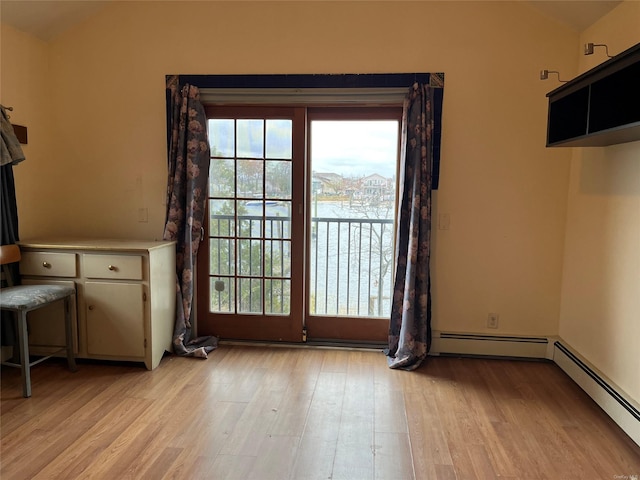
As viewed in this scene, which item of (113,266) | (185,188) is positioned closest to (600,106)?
(185,188)

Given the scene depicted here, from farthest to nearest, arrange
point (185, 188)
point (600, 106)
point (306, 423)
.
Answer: point (185, 188) → point (306, 423) → point (600, 106)

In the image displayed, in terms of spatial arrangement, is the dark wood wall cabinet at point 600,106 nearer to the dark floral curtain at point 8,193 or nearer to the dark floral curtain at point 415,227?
the dark floral curtain at point 415,227

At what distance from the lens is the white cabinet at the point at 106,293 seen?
3.11 m

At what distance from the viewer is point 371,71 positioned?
3.35 m

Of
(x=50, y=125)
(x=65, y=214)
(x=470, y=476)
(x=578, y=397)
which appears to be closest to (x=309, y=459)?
(x=470, y=476)

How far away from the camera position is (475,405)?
2732 millimetres

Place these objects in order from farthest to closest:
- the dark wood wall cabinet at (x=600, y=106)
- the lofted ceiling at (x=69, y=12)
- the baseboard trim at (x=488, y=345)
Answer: the baseboard trim at (x=488, y=345)
the lofted ceiling at (x=69, y=12)
the dark wood wall cabinet at (x=600, y=106)

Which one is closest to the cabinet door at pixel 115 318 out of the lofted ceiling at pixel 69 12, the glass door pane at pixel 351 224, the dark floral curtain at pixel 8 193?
the dark floral curtain at pixel 8 193

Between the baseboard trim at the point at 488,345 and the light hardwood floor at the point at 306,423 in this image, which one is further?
the baseboard trim at the point at 488,345

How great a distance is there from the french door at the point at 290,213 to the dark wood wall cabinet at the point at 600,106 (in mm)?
1133

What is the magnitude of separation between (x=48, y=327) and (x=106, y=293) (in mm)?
532

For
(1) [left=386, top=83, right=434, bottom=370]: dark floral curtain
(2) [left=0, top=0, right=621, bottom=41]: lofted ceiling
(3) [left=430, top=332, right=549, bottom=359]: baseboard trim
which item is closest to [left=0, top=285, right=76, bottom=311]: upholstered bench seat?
(2) [left=0, top=0, right=621, bottom=41]: lofted ceiling

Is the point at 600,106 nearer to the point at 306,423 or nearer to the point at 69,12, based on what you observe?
the point at 306,423

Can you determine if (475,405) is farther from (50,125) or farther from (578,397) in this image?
(50,125)
